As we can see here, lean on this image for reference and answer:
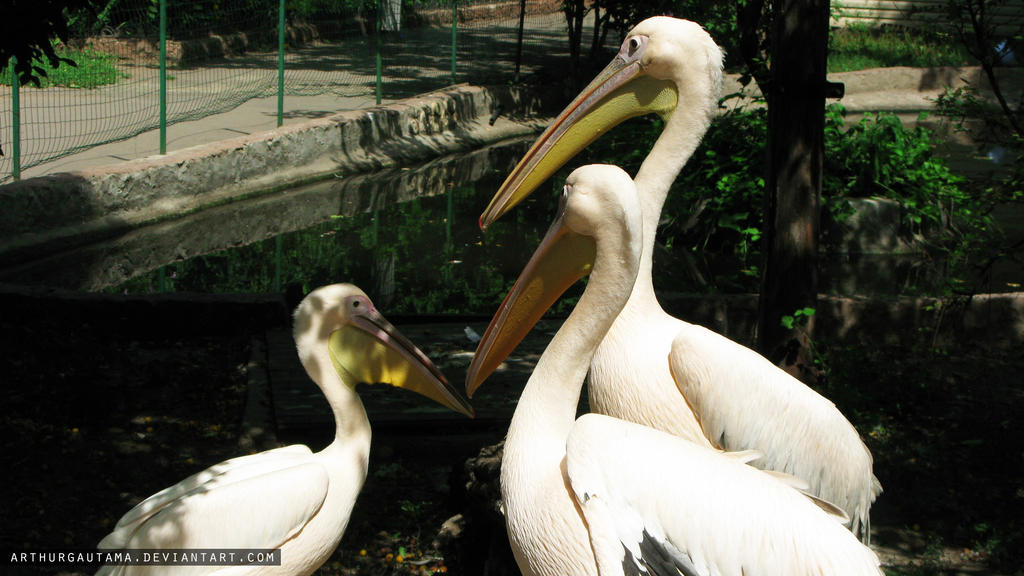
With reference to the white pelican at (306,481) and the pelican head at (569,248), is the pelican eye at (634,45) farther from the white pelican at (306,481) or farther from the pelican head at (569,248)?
the white pelican at (306,481)

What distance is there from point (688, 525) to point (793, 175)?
2.30 metres

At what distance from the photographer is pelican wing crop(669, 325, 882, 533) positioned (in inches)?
112

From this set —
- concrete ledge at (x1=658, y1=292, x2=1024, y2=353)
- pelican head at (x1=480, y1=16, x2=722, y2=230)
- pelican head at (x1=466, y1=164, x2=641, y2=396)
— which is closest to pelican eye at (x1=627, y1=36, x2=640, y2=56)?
pelican head at (x1=480, y1=16, x2=722, y2=230)

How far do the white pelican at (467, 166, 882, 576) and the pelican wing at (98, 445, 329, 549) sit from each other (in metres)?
0.65

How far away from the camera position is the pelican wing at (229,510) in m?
2.52

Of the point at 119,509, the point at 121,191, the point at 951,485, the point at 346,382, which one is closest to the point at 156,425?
the point at 119,509

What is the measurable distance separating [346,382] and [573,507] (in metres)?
1.18

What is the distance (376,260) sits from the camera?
738 centimetres

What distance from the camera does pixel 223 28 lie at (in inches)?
423

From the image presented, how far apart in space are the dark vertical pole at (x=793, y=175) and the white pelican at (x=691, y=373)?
74 cm

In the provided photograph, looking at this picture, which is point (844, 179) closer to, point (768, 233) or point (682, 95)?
point (768, 233)

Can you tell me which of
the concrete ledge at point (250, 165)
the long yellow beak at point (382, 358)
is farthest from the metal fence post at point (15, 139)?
the long yellow beak at point (382, 358)

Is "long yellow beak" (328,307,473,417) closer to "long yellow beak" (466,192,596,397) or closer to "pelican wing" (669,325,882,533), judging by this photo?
"long yellow beak" (466,192,596,397)

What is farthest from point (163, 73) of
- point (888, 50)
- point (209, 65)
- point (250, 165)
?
point (888, 50)
